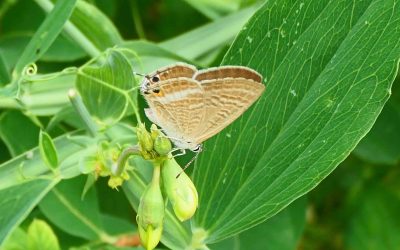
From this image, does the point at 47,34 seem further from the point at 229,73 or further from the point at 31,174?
the point at 229,73

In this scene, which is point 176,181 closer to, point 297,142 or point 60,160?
point 297,142

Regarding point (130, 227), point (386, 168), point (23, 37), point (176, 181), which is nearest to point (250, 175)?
point (176, 181)

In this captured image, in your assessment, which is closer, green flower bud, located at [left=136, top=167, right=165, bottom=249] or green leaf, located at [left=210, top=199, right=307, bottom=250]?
green flower bud, located at [left=136, top=167, right=165, bottom=249]

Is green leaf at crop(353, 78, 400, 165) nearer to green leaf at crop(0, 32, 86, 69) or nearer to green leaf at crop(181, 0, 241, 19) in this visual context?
green leaf at crop(181, 0, 241, 19)

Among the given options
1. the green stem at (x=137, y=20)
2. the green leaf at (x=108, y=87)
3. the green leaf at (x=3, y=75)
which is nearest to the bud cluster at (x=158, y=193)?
the green leaf at (x=108, y=87)

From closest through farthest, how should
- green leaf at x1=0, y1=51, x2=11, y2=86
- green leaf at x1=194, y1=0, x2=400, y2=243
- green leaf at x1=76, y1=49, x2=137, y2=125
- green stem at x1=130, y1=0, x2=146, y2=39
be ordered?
1. green leaf at x1=194, y1=0, x2=400, y2=243
2. green leaf at x1=76, y1=49, x2=137, y2=125
3. green leaf at x1=0, y1=51, x2=11, y2=86
4. green stem at x1=130, y1=0, x2=146, y2=39

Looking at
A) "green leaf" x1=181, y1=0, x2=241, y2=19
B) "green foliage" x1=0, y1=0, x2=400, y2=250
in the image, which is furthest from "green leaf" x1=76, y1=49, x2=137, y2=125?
"green leaf" x1=181, y1=0, x2=241, y2=19

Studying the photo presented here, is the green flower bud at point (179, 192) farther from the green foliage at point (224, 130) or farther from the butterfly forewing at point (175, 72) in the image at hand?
the butterfly forewing at point (175, 72)
